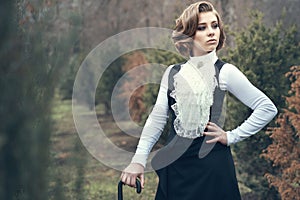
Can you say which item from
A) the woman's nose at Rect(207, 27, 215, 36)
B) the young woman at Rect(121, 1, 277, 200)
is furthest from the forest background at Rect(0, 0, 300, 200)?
the woman's nose at Rect(207, 27, 215, 36)

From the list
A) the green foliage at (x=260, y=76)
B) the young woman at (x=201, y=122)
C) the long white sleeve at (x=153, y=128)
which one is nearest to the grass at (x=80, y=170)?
the long white sleeve at (x=153, y=128)

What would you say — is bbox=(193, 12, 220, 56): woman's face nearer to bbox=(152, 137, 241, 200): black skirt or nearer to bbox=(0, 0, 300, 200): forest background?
bbox=(152, 137, 241, 200): black skirt

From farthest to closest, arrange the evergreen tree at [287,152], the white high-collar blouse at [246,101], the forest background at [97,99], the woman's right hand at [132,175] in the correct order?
the evergreen tree at [287,152], the white high-collar blouse at [246,101], the woman's right hand at [132,175], the forest background at [97,99]

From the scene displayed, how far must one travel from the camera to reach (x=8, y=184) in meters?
1.38

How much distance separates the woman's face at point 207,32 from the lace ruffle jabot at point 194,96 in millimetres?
61

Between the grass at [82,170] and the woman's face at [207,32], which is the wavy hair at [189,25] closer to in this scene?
the woman's face at [207,32]

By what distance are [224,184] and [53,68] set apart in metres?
1.61

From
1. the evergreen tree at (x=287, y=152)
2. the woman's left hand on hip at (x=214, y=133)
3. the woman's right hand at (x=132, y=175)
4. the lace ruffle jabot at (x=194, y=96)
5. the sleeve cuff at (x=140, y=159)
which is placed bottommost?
the evergreen tree at (x=287, y=152)

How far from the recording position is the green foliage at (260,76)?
588 centimetres

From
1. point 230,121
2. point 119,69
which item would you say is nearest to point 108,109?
point 119,69

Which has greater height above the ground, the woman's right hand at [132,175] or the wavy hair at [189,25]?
the wavy hair at [189,25]

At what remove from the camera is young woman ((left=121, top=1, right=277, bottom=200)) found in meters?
2.89

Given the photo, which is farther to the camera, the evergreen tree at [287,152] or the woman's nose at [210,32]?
the evergreen tree at [287,152]

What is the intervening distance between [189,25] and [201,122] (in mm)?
538
